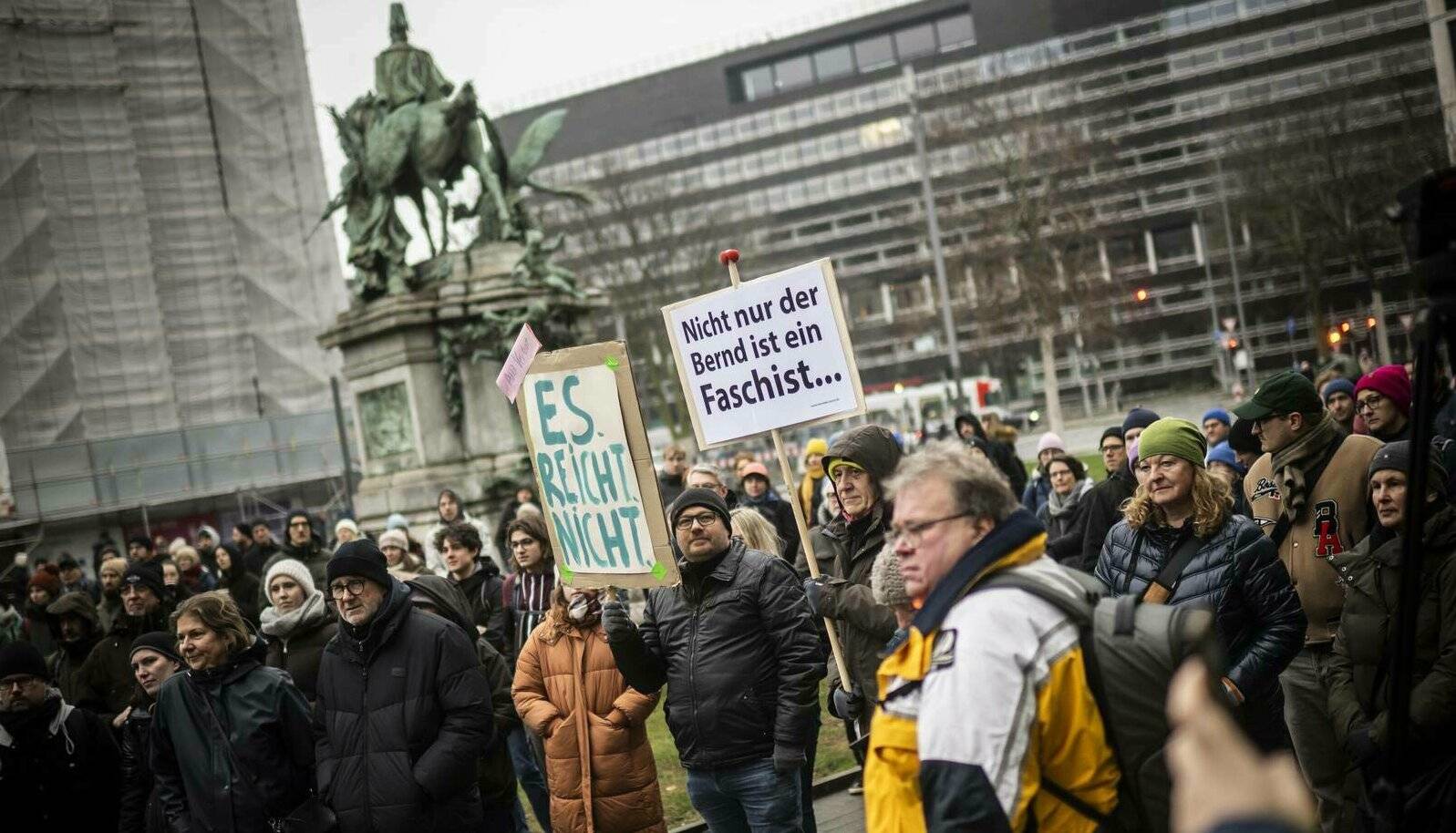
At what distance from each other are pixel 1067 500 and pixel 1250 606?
453 centimetres

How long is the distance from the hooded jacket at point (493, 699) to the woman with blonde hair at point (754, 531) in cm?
127

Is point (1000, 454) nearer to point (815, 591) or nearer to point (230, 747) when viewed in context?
point (815, 591)

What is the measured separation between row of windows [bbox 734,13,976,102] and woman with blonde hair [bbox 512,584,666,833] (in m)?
80.8

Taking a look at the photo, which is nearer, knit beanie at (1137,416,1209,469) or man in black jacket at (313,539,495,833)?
knit beanie at (1137,416,1209,469)

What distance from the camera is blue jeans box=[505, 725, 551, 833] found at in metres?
6.96

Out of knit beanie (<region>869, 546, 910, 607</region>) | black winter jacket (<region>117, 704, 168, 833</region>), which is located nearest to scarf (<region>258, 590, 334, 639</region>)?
black winter jacket (<region>117, 704, 168, 833</region>)

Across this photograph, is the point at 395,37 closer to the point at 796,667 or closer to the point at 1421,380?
the point at 796,667

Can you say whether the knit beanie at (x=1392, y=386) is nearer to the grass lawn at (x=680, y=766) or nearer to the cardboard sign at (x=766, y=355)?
the cardboard sign at (x=766, y=355)

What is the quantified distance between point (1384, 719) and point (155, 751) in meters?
4.40

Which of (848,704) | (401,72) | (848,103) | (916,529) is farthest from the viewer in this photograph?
(848,103)

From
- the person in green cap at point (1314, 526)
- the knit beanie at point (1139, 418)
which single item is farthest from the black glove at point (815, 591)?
the knit beanie at point (1139, 418)

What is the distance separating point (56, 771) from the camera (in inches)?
225

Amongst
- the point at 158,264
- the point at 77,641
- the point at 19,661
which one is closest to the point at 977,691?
the point at 19,661

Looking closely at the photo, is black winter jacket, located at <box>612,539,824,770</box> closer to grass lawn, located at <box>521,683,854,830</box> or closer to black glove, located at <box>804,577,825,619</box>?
black glove, located at <box>804,577,825,619</box>
